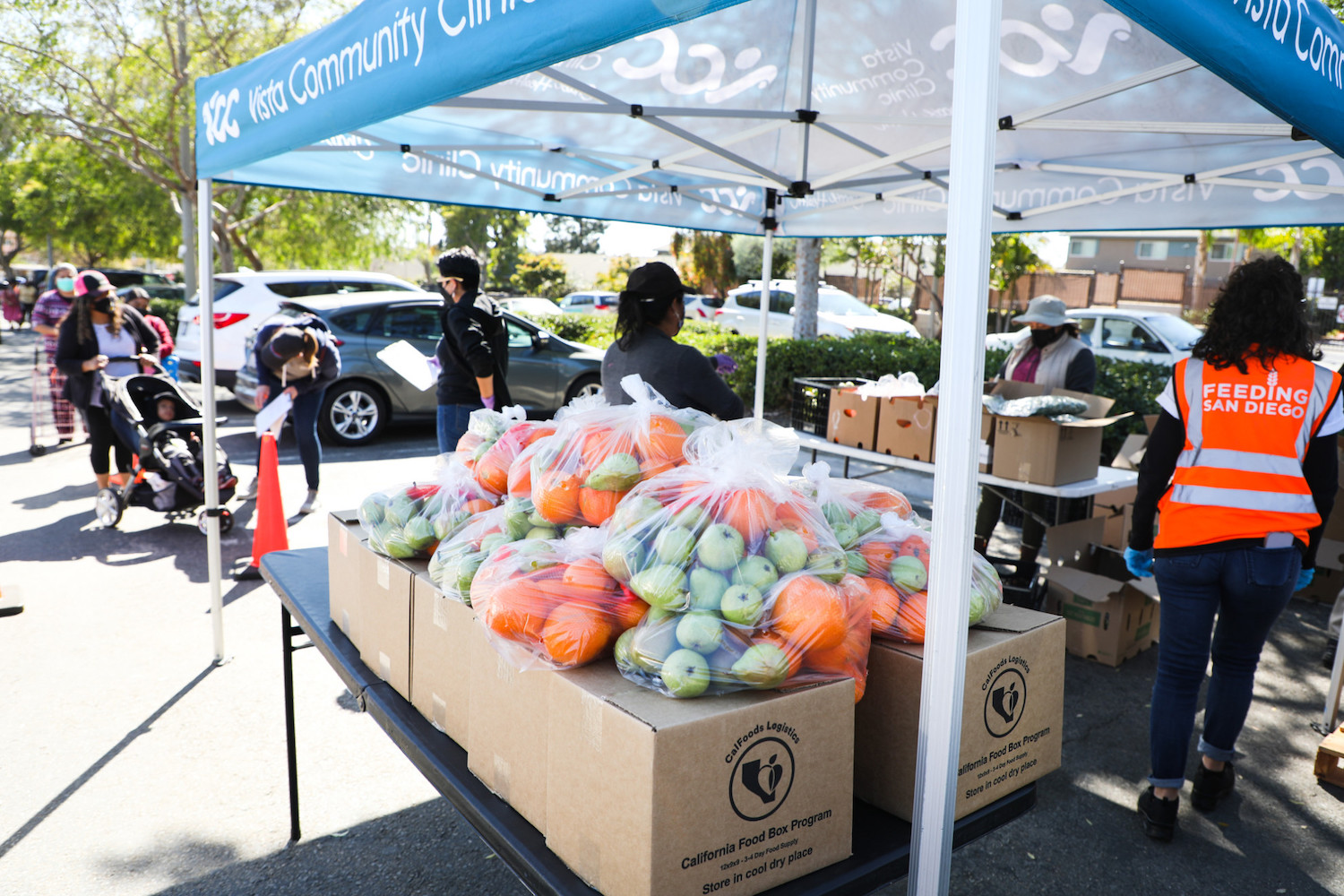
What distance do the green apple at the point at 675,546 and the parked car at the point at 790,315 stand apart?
1574cm

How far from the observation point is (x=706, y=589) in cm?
140

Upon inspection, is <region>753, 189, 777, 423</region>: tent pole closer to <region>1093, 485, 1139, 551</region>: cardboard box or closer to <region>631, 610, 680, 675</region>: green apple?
<region>1093, 485, 1139, 551</region>: cardboard box

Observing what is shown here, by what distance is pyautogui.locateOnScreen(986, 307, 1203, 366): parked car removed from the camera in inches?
478

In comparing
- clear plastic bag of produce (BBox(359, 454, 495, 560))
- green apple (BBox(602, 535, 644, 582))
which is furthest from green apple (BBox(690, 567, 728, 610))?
clear plastic bag of produce (BBox(359, 454, 495, 560))

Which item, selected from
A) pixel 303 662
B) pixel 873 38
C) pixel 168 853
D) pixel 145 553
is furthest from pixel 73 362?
pixel 873 38

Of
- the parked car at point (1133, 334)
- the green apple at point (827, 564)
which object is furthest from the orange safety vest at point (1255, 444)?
A: the parked car at point (1133, 334)

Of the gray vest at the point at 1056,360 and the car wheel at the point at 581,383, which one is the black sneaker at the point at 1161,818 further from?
the car wheel at the point at 581,383

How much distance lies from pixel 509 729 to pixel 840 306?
18.3 metres

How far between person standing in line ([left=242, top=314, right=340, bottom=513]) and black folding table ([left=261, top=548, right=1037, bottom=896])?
4171 mm

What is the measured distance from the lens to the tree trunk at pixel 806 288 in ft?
→ 38.9

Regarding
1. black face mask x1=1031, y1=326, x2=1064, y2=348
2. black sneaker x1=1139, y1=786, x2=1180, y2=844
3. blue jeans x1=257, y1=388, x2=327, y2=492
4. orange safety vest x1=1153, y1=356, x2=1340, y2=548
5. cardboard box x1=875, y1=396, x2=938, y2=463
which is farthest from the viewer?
blue jeans x1=257, y1=388, x2=327, y2=492

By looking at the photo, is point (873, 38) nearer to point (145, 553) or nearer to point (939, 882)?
point (939, 882)

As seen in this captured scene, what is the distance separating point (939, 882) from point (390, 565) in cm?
134

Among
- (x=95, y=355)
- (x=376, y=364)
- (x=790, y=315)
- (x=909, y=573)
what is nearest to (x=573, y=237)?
(x=790, y=315)
